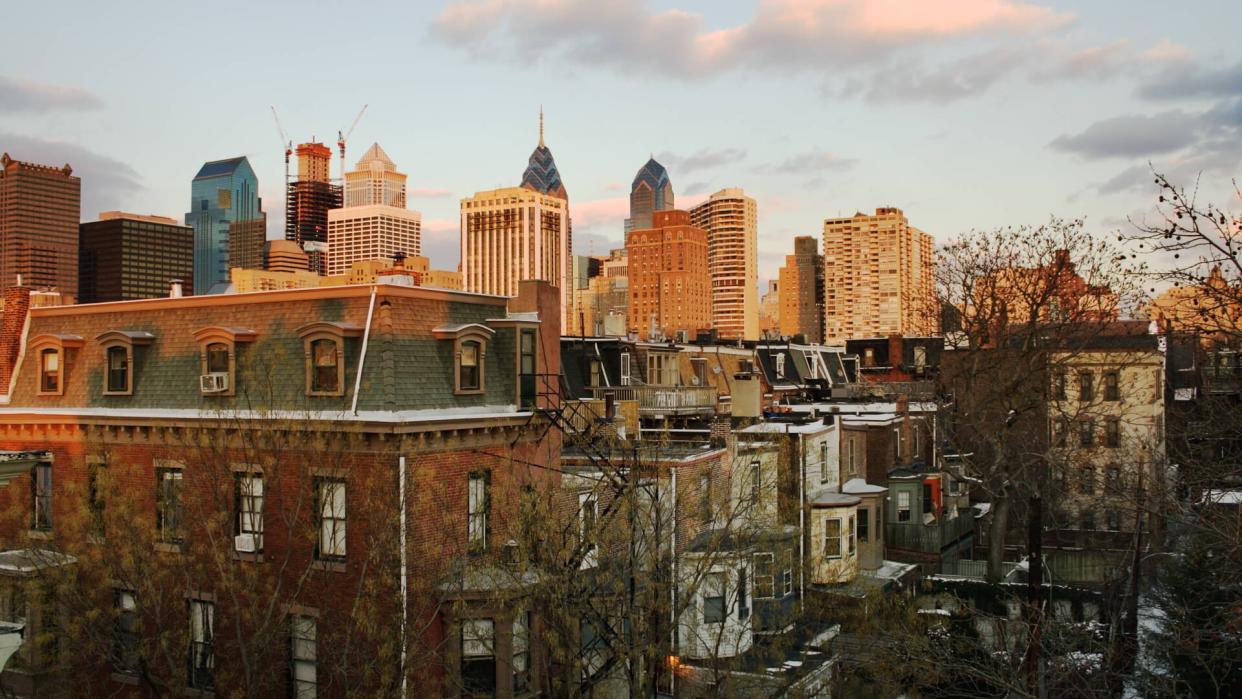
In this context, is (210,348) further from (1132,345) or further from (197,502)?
(1132,345)

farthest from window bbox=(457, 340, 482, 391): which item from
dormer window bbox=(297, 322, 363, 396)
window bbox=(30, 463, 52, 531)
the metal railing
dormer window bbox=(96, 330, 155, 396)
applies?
the metal railing

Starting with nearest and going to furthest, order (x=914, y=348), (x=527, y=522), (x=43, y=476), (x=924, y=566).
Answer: (x=527, y=522)
(x=43, y=476)
(x=924, y=566)
(x=914, y=348)

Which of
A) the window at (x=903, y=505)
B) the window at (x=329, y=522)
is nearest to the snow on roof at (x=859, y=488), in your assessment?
the window at (x=903, y=505)

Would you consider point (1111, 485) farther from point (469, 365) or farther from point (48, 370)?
point (48, 370)

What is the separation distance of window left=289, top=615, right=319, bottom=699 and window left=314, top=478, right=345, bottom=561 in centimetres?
164

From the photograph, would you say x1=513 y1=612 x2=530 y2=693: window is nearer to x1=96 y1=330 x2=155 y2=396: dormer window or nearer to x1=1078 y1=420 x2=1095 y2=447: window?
x1=96 y1=330 x2=155 y2=396: dormer window

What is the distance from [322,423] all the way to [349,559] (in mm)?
3164

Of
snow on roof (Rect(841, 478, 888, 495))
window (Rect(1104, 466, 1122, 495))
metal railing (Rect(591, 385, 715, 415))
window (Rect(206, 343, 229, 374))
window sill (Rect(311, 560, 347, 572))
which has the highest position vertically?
window (Rect(206, 343, 229, 374))

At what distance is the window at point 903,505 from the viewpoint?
45938mm

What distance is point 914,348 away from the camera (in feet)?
285

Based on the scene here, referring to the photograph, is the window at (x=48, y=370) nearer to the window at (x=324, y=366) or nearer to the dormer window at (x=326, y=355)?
the dormer window at (x=326, y=355)

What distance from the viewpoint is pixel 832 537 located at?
38656 mm

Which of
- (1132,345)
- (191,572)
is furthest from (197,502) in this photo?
(1132,345)

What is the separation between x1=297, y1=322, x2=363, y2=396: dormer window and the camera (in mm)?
23547
